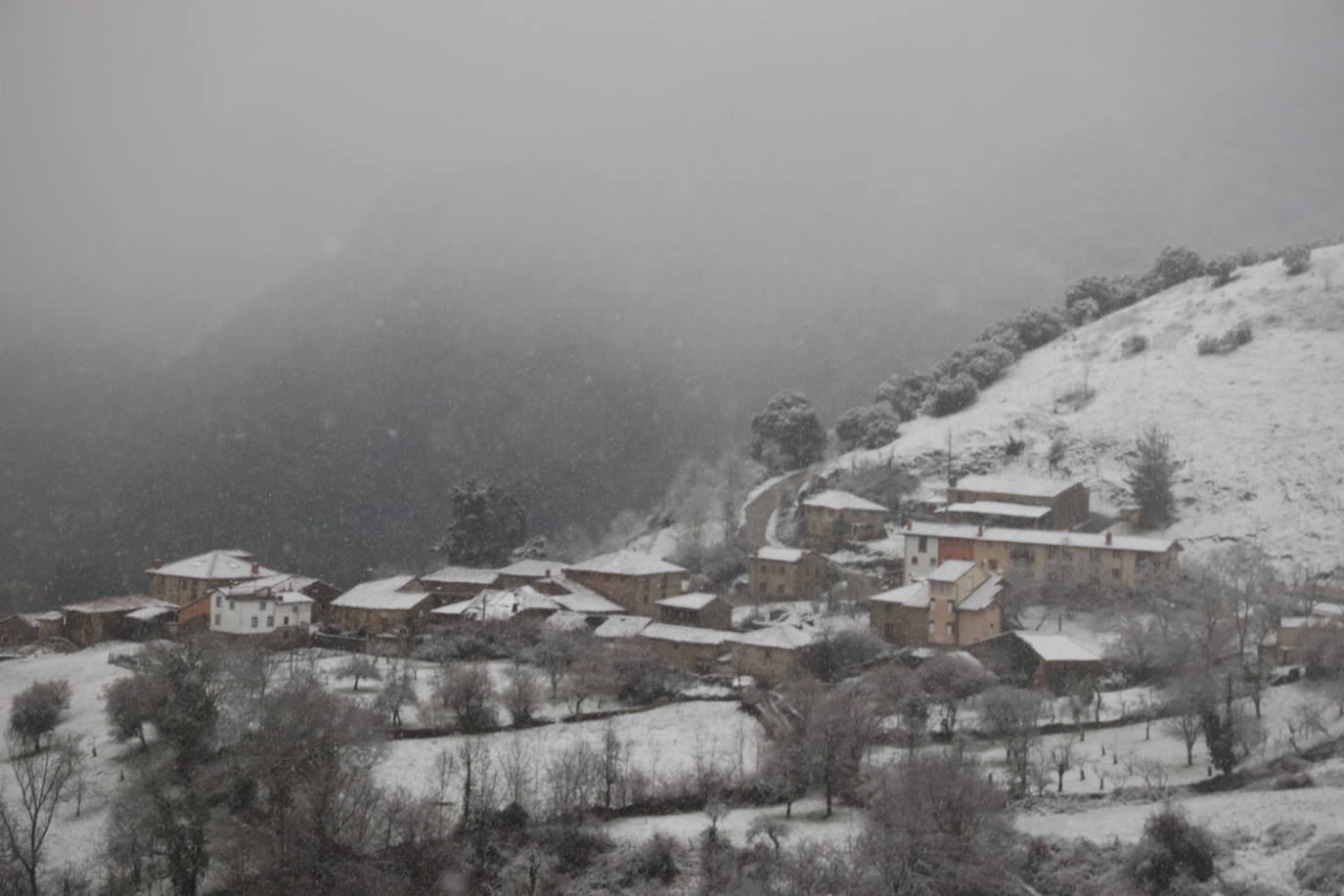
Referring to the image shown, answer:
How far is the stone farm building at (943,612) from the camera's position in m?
47.6

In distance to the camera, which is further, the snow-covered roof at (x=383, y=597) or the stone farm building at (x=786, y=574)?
the stone farm building at (x=786, y=574)

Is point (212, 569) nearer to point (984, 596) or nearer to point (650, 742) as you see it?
point (650, 742)

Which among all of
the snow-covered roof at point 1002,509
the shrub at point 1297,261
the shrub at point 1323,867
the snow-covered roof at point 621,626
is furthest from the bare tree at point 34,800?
the shrub at point 1297,261

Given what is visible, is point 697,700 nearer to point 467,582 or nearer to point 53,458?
point 467,582

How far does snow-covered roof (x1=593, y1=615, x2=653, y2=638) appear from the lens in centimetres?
4884

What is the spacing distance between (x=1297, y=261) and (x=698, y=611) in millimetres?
58906

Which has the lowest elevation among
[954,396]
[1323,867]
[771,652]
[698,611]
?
[1323,867]

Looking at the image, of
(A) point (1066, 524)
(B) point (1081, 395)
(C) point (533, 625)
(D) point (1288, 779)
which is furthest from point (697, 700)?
(B) point (1081, 395)

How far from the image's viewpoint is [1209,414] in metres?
68.1

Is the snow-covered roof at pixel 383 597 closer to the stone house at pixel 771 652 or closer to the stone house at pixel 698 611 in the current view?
the stone house at pixel 698 611

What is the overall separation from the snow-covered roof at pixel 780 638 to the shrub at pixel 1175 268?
64.2 m

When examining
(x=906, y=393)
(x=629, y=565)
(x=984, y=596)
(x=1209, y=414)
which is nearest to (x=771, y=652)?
(x=984, y=596)

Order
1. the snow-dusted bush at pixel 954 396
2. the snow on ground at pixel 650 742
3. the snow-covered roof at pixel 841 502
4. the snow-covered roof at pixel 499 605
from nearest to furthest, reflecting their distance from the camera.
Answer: the snow on ground at pixel 650 742, the snow-covered roof at pixel 499 605, the snow-covered roof at pixel 841 502, the snow-dusted bush at pixel 954 396

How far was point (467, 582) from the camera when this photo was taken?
5919 cm
